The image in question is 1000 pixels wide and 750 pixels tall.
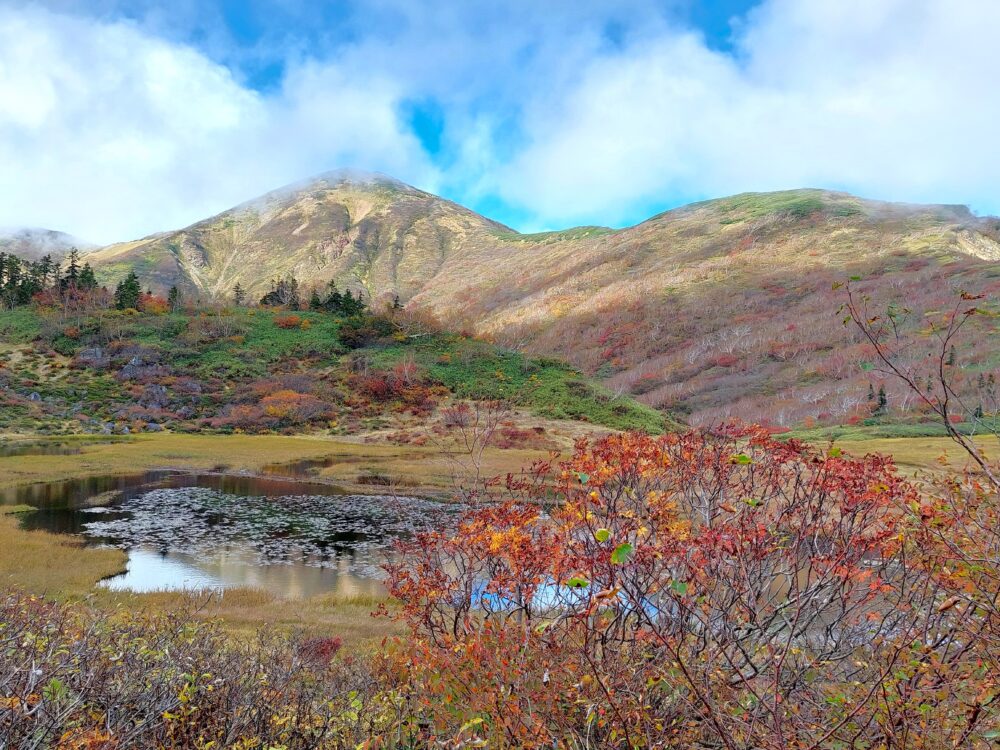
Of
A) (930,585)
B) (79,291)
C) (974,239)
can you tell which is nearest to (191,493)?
(930,585)

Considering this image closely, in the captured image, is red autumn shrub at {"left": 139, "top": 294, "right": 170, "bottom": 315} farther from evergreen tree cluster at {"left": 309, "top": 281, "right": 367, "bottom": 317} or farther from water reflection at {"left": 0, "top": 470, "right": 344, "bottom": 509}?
water reflection at {"left": 0, "top": 470, "right": 344, "bottom": 509}

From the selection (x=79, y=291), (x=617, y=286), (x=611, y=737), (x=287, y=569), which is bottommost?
(x=287, y=569)

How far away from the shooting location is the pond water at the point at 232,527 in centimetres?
1784

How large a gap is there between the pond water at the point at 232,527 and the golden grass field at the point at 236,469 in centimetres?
113

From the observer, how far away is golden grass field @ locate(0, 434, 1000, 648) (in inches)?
547

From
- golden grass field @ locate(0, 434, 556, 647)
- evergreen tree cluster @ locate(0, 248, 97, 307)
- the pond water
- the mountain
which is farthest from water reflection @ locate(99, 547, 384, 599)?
evergreen tree cluster @ locate(0, 248, 97, 307)

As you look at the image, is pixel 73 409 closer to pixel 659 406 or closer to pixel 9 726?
pixel 9 726

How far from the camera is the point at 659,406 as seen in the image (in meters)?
90.2

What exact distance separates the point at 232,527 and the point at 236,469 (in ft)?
52.0

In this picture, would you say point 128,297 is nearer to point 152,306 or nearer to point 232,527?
point 152,306

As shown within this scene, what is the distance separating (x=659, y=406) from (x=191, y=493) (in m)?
71.7

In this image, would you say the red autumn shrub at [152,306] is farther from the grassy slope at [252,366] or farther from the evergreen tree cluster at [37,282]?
the evergreen tree cluster at [37,282]

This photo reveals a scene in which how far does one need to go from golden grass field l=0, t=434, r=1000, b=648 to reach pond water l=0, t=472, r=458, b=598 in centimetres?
113

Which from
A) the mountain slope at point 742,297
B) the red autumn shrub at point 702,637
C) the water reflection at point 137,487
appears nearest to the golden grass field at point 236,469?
the water reflection at point 137,487
